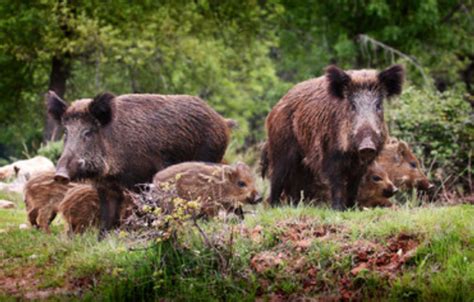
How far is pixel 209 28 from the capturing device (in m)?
23.9

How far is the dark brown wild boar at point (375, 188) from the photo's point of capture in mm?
11453

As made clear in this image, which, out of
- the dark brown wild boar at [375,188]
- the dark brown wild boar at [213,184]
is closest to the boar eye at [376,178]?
the dark brown wild boar at [375,188]

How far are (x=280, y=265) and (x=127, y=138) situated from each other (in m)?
3.24

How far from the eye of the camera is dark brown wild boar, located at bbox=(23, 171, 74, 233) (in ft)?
36.5

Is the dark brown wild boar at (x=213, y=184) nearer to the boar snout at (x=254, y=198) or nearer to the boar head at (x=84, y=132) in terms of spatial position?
the boar snout at (x=254, y=198)

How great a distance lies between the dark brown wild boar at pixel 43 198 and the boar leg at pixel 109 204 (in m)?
0.96

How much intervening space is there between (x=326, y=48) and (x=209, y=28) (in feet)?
12.2

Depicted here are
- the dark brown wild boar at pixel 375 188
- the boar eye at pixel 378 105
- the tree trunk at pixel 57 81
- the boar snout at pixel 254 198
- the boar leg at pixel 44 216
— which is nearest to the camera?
the boar snout at pixel 254 198

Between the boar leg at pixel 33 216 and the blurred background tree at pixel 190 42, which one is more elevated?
the blurred background tree at pixel 190 42

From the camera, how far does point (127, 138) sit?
10.5 m

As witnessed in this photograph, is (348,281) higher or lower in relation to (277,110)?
lower

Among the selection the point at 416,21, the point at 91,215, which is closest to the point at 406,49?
the point at 416,21

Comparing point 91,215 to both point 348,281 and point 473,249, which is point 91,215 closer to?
point 348,281

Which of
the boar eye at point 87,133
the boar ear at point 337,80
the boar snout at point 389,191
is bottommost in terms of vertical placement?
the boar snout at point 389,191
